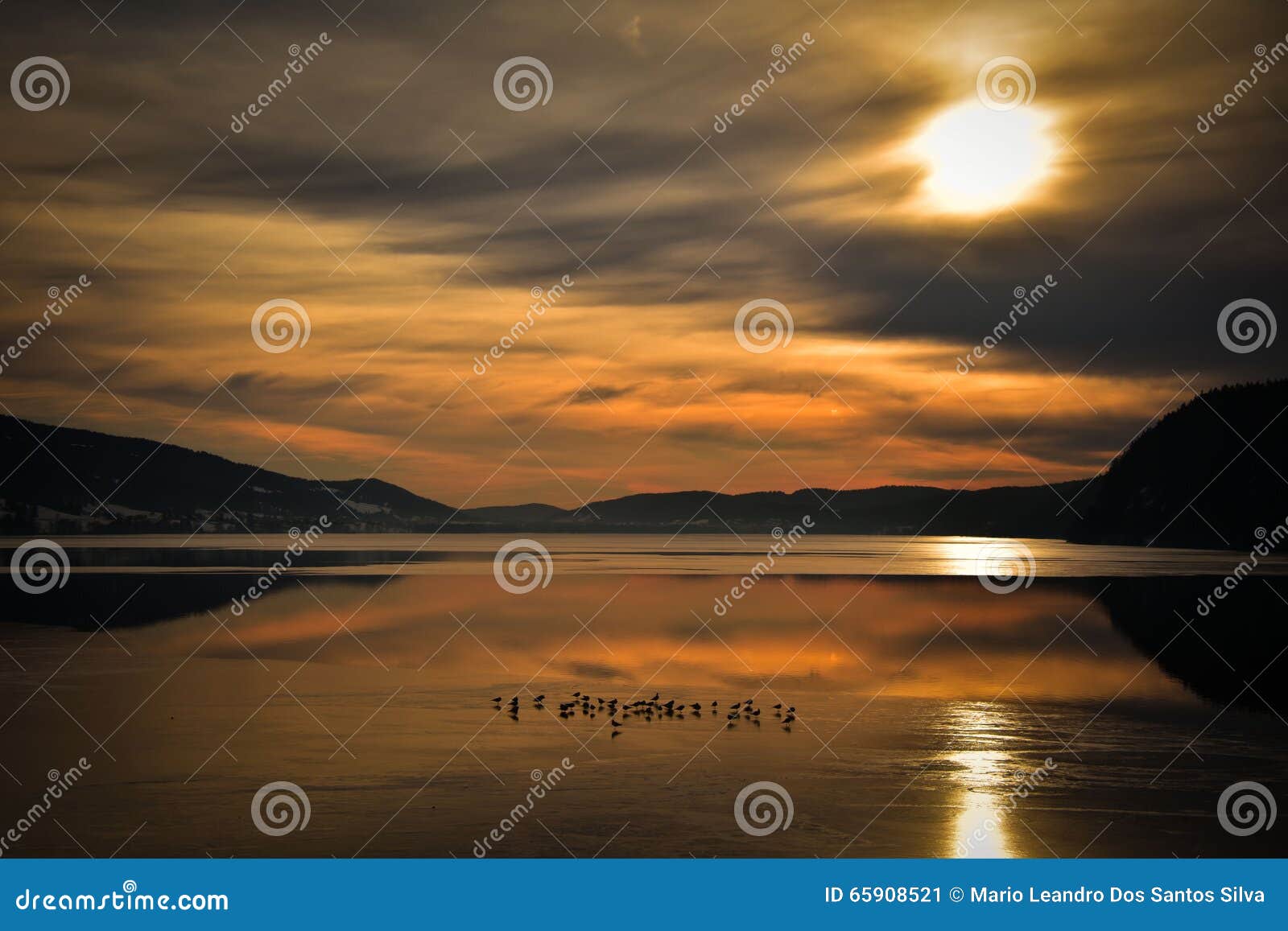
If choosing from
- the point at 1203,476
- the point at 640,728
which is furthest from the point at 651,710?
the point at 1203,476

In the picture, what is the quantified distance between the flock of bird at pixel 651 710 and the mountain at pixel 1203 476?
5303 inches

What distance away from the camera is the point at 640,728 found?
18547mm

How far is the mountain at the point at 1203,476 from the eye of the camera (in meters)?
146

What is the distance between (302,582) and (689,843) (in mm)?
45405

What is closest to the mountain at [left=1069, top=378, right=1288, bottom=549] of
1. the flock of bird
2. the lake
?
the lake

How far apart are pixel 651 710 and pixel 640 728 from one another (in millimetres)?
1450

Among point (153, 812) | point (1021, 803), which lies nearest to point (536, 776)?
point (153, 812)

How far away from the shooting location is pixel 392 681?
2327 cm

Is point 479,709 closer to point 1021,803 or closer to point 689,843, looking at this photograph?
point 689,843

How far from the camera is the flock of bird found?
19391 mm

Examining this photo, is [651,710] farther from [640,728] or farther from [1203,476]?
[1203,476]

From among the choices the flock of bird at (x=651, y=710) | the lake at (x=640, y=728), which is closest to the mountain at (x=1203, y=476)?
the lake at (x=640, y=728)

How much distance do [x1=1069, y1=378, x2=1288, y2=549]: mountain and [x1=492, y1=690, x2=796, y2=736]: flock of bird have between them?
134708mm

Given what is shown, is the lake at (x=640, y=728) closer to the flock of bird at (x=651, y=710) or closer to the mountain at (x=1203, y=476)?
the flock of bird at (x=651, y=710)
